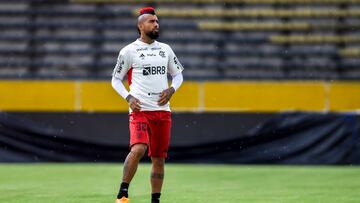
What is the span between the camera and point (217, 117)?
575 inches

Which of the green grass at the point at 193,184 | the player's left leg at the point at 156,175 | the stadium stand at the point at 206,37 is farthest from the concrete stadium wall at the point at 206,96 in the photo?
the player's left leg at the point at 156,175

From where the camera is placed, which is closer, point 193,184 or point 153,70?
point 153,70

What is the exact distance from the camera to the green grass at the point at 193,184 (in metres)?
8.98

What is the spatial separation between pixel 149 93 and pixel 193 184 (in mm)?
3399

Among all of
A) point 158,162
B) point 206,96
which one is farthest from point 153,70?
point 206,96

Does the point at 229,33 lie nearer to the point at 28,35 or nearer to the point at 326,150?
the point at 28,35

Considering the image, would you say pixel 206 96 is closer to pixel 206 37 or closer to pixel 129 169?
pixel 206 37

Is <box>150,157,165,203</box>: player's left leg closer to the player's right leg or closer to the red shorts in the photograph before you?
the red shorts

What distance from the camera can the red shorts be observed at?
761 centimetres

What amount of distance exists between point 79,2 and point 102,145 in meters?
5.89

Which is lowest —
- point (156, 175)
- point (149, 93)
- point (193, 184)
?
point (193, 184)

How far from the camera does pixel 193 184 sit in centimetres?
1089

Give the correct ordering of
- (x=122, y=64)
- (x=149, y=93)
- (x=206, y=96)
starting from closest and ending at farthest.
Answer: (x=149, y=93), (x=122, y=64), (x=206, y=96)

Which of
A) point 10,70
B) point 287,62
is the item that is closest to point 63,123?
point 10,70
